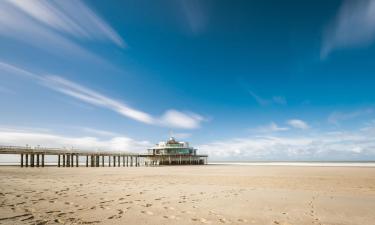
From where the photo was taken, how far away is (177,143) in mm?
81062

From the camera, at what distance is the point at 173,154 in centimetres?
7662

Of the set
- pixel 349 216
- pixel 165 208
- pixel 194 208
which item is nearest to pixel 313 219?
pixel 349 216

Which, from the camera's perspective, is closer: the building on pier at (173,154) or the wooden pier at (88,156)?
the wooden pier at (88,156)

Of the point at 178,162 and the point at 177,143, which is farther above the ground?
the point at 177,143

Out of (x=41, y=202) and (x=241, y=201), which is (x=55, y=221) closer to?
(x=41, y=202)

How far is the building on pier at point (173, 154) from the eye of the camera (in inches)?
2977

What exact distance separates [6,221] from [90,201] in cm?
334

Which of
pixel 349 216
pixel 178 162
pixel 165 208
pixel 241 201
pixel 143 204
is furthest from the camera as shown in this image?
pixel 178 162

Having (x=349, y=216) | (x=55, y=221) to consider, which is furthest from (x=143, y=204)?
(x=349, y=216)

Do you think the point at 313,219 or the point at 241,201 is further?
the point at 241,201

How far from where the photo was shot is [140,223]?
252 inches

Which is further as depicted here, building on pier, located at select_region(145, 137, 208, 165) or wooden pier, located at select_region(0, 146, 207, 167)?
building on pier, located at select_region(145, 137, 208, 165)

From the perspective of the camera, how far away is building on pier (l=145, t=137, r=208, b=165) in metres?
75.6

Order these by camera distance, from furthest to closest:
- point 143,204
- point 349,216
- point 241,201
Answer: point 241,201
point 143,204
point 349,216
